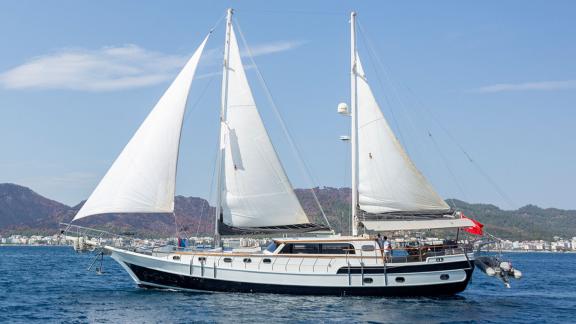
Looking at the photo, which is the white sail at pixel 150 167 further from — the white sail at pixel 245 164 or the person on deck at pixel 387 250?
the person on deck at pixel 387 250

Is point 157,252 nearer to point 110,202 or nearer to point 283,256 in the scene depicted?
point 110,202

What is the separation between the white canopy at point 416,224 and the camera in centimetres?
3216

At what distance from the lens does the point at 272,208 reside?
32.7 m

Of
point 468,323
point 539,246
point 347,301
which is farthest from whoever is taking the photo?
point 539,246

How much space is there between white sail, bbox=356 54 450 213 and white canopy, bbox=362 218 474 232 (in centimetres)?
69

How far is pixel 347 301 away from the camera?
30.0 meters

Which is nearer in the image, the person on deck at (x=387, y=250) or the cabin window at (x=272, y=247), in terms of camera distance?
the person on deck at (x=387, y=250)

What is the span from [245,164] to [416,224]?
29.2 ft

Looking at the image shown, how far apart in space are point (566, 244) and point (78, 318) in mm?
188467

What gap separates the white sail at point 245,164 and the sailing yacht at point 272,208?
1.9 inches

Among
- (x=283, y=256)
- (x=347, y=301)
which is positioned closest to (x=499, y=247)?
(x=347, y=301)

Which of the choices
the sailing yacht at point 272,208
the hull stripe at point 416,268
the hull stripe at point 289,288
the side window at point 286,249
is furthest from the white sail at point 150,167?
the hull stripe at point 416,268

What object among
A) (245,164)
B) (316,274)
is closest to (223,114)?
(245,164)

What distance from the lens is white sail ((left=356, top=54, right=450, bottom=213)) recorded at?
32688 millimetres
